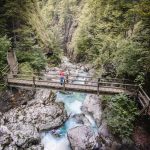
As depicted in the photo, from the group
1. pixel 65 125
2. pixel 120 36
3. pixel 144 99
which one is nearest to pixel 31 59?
pixel 65 125

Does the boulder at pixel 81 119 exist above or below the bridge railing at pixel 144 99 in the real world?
below

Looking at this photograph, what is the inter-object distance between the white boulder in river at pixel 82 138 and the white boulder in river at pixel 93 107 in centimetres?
204

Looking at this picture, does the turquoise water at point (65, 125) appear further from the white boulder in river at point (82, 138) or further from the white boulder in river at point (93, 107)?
the white boulder in river at point (82, 138)

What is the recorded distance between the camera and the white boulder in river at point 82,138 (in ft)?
52.7

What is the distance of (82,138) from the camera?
16.6 m

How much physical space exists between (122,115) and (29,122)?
7.83 meters

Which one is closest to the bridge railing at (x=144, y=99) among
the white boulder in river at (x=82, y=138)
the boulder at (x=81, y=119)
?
the white boulder in river at (x=82, y=138)

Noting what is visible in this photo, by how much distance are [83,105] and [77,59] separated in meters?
21.4

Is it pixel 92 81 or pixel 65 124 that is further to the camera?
pixel 92 81

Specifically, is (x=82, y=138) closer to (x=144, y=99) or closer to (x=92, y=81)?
(x=144, y=99)

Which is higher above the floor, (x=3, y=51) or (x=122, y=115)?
(x=3, y=51)

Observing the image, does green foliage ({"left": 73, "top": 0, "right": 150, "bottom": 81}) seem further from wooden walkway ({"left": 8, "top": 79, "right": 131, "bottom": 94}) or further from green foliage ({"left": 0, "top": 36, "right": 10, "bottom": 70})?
green foliage ({"left": 0, "top": 36, "right": 10, "bottom": 70})

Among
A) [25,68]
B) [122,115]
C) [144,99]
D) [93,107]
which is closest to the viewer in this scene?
[144,99]

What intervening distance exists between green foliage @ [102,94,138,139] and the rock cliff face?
17.0 ft
